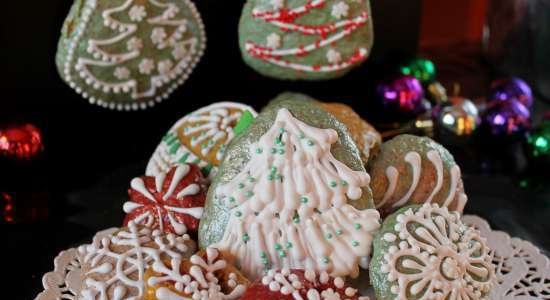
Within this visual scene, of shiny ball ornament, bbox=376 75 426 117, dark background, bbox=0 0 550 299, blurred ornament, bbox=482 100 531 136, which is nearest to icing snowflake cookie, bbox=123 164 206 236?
dark background, bbox=0 0 550 299

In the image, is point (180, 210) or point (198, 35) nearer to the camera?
point (180, 210)

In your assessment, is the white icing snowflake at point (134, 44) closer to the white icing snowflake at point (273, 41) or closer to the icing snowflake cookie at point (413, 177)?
the white icing snowflake at point (273, 41)

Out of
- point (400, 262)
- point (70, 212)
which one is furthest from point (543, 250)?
point (70, 212)

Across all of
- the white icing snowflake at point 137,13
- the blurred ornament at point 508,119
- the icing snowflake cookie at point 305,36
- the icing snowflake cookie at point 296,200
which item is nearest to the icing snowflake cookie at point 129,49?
the white icing snowflake at point 137,13

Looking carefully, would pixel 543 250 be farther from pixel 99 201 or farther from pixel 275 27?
pixel 99 201

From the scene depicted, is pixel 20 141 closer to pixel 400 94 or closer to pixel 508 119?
pixel 400 94

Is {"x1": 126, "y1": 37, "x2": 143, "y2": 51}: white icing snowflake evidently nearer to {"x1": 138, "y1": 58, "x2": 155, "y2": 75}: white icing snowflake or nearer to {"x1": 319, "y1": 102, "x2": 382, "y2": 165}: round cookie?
{"x1": 138, "y1": 58, "x2": 155, "y2": 75}: white icing snowflake
